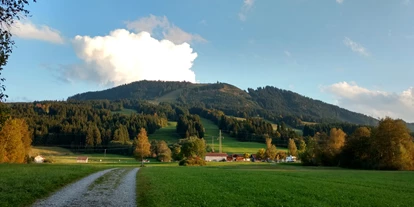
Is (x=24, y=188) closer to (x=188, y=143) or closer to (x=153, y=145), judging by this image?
(x=188, y=143)

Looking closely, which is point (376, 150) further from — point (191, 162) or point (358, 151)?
point (191, 162)

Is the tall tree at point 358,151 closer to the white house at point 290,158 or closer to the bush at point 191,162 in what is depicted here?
the bush at point 191,162

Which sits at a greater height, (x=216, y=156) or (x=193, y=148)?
(x=193, y=148)

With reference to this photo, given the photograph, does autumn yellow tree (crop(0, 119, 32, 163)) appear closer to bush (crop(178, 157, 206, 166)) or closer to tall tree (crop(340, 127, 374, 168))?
bush (crop(178, 157, 206, 166))

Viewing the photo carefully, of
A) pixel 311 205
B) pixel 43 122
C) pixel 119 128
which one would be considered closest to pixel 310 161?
pixel 311 205

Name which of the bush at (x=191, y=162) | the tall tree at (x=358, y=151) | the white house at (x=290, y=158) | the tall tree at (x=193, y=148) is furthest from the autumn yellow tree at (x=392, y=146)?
the white house at (x=290, y=158)

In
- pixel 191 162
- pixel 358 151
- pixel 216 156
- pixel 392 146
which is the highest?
pixel 392 146

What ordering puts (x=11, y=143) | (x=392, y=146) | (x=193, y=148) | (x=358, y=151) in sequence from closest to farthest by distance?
1. (x=11, y=143)
2. (x=392, y=146)
3. (x=358, y=151)
4. (x=193, y=148)

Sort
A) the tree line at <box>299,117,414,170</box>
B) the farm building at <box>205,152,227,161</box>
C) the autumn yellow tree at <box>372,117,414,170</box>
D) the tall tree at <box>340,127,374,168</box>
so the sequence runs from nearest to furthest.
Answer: the autumn yellow tree at <box>372,117,414,170</box>
the tree line at <box>299,117,414,170</box>
the tall tree at <box>340,127,374,168</box>
the farm building at <box>205,152,227,161</box>

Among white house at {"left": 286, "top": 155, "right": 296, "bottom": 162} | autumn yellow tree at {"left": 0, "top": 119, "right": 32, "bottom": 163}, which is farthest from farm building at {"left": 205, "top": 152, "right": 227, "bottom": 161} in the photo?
autumn yellow tree at {"left": 0, "top": 119, "right": 32, "bottom": 163}

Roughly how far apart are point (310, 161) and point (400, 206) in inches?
3453

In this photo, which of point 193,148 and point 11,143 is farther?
point 193,148

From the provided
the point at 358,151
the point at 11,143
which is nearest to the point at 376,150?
the point at 358,151

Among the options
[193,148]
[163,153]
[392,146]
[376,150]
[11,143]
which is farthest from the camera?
[163,153]
